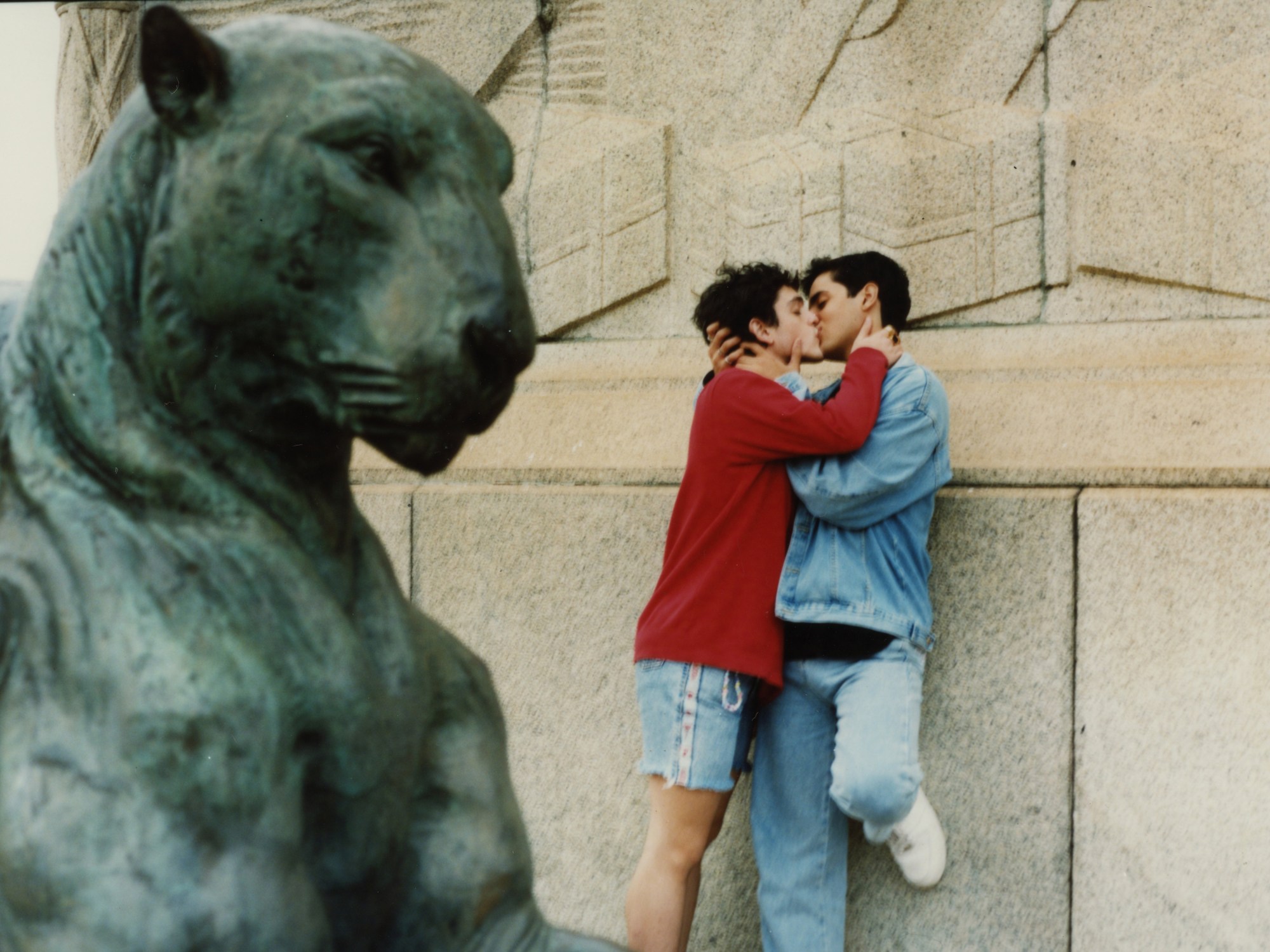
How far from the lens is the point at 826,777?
3635mm

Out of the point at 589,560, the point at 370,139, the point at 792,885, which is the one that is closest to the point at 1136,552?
the point at 792,885

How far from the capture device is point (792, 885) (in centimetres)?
367

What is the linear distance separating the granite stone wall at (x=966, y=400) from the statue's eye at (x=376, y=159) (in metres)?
2.90

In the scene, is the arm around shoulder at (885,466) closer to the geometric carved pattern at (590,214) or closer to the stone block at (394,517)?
the geometric carved pattern at (590,214)

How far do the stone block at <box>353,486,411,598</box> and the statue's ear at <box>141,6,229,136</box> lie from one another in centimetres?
339

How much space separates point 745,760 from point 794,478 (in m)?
0.72

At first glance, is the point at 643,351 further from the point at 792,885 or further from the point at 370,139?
the point at 370,139

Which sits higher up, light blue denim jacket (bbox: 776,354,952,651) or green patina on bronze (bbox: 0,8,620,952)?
green patina on bronze (bbox: 0,8,620,952)

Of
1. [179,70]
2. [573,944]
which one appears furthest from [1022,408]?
[179,70]

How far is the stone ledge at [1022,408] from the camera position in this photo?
12.1 ft

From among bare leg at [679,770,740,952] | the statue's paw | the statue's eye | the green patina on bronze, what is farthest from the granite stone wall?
the statue's eye

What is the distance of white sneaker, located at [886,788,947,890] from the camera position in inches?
147

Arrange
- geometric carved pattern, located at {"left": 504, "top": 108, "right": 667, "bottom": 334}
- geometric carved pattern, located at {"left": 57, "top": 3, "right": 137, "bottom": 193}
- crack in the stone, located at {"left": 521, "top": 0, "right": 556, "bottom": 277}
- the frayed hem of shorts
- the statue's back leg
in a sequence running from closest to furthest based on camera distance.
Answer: the statue's back leg < the frayed hem of shorts < geometric carved pattern, located at {"left": 504, "top": 108, "right": 667, "bottom": 334} < crack in the stone, located at {"left": 521, "top": 0, "right": 556, "bottom": 277} < geometric carved pattern, located at {"left": 57, "top": 3, "right": 137, "bottom": 193}

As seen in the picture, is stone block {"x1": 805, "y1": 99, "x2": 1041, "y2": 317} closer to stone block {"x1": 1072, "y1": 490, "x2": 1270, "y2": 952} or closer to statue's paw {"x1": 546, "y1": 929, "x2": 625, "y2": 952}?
stone block {"x1": 1072, "y1": 490, "x2": 1270, "y2": 952}
